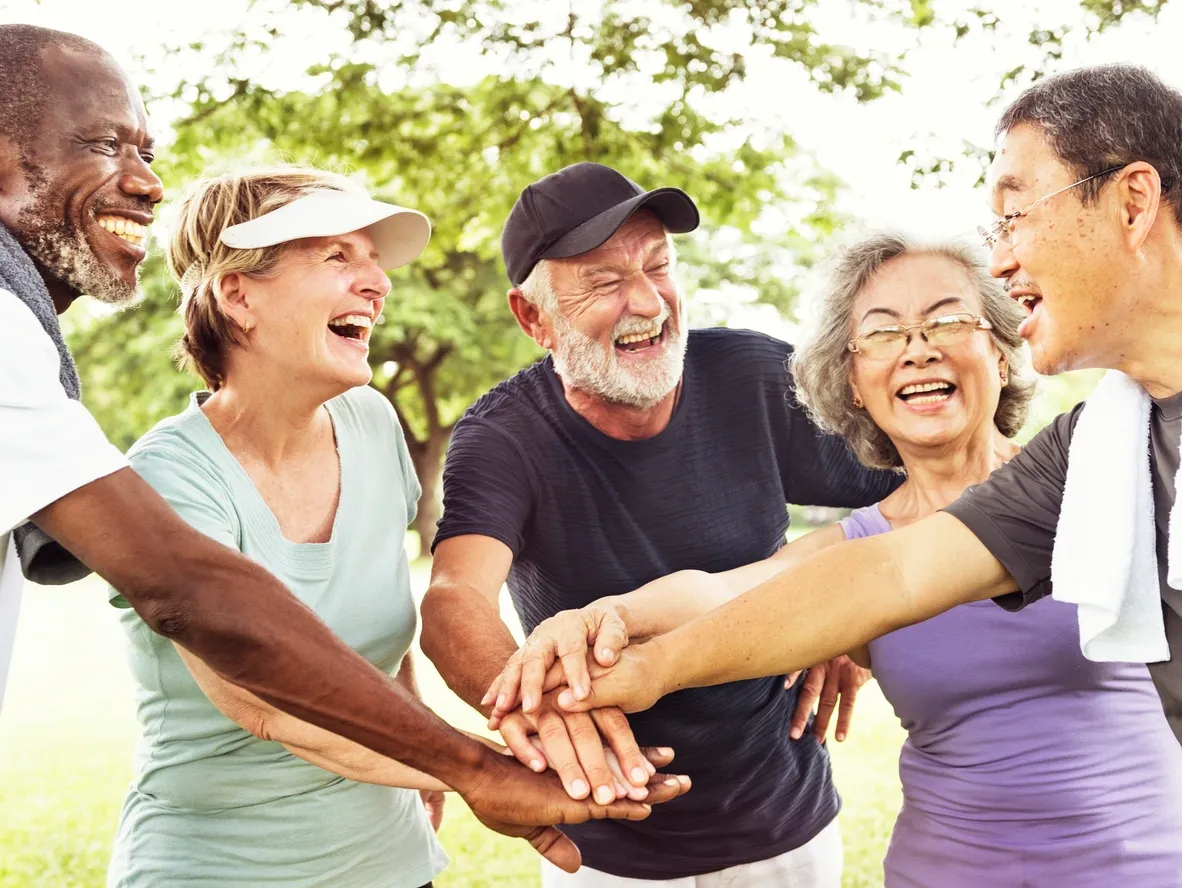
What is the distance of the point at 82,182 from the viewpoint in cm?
243

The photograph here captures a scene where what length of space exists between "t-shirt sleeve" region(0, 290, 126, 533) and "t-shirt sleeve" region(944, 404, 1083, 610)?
5.70 feet

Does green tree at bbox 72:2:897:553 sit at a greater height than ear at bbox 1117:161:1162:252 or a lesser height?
greater

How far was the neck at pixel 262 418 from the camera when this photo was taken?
2.78 meters

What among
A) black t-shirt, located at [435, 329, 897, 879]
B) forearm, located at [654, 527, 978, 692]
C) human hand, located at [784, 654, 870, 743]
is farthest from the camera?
human hand, located at [784, 654, 870, 743]

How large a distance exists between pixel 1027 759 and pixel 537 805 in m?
1.10

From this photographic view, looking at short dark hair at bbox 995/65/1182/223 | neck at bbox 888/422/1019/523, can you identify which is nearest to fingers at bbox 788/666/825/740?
neck at bbox 888/422/1019/523

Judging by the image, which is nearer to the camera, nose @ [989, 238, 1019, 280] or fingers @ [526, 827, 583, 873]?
nose @ [989, 238, 1019, 280]

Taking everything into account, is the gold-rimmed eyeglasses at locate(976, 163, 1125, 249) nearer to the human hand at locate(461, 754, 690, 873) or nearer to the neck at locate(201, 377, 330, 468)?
the human hand at locate(461, 754, 690, 873)

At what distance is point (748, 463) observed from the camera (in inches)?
133

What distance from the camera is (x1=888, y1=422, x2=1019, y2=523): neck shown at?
3070 millimetres

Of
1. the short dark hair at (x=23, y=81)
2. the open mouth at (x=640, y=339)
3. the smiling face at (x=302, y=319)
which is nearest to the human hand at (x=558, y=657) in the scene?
the smiling face at (x=302, y=319)

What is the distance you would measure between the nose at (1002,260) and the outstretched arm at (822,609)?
53 centimetres

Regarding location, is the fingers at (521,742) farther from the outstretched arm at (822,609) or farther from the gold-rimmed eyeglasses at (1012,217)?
the gold-rimmed eyeglasses at (1012,217)

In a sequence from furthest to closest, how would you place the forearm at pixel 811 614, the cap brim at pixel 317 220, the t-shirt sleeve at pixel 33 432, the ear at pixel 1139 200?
the cap brim at pixel 317 220
the forearm at pixel 811 614
the ear at pixel 1139 200
the t-shirt sleeve at pixel 33 432
